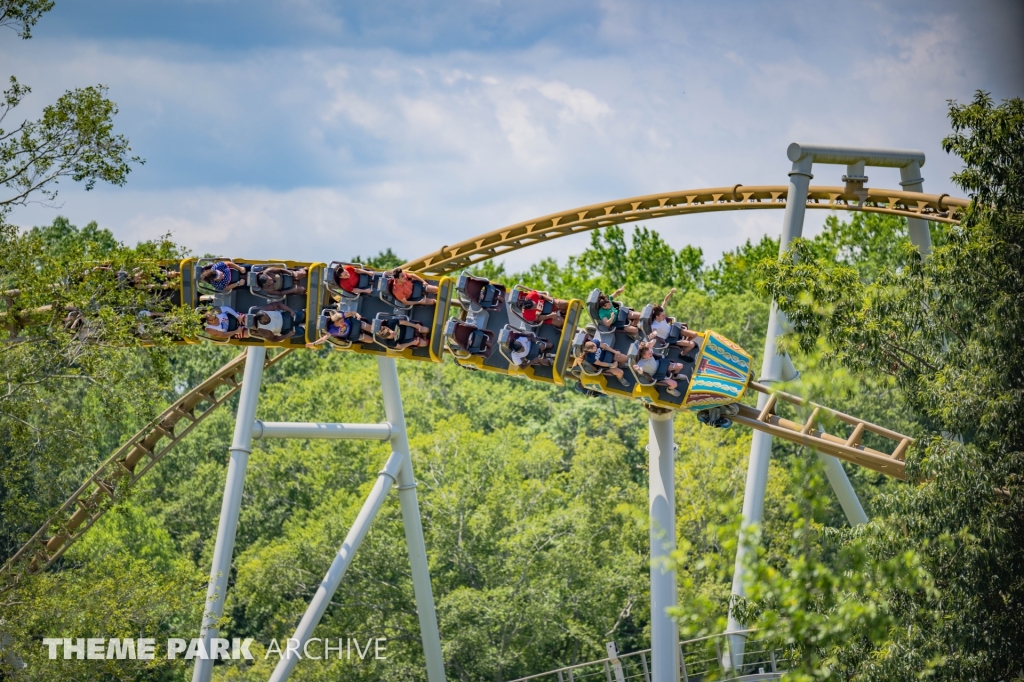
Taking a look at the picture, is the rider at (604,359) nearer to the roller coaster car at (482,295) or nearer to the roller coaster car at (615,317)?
the roller coaster car at (615,317)

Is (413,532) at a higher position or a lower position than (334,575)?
higher

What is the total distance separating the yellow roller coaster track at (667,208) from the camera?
989 cm

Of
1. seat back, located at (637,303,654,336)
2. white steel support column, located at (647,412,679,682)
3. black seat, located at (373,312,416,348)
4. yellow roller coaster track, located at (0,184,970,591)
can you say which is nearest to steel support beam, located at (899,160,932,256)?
yellow roller coaster track, located at (0,184,970,591)

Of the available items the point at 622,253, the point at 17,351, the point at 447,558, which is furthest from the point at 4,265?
the point at 622,253

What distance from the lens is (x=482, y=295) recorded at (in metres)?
9.05

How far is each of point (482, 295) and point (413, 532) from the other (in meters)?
3.22

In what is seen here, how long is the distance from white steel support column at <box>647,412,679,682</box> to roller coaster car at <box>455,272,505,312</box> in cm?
161

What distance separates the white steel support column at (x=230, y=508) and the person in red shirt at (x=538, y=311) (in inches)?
109

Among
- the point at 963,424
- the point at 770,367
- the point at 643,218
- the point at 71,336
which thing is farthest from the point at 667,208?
the point at 71,336

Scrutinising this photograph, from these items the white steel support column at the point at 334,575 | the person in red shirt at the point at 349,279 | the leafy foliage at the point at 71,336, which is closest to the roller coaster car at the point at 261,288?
the person in red shirt at the point at 349,279

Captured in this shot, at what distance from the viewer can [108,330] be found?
7797 millimetres

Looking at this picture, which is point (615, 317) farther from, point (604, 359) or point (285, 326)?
point (285, 326)

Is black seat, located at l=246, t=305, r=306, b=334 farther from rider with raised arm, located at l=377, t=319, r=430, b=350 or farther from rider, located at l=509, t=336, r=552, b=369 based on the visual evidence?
rider, located at l=509, t=336, r=552, b=369

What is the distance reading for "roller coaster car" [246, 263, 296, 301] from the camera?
921 cm
